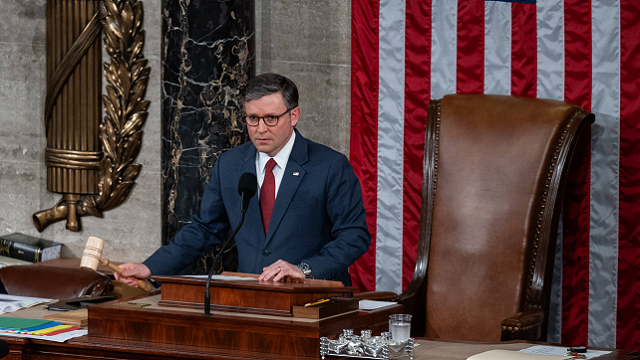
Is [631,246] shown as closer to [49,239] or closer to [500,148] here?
[500,148]

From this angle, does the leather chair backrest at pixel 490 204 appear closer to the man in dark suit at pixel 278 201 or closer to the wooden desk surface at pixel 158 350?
the man in dark suit at pixel 278 201

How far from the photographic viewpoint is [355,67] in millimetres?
4406

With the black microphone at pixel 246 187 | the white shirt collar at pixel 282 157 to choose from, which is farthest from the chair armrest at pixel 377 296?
the black microphone at pixel 246 187

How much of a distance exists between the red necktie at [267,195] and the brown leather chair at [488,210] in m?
0.66

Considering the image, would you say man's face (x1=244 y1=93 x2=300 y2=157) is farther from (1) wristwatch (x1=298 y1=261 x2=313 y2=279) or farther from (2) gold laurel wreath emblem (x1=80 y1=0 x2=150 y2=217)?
(2) gold laurel wreath emblem (x1=80 y1=0 x2=150 y2=217)

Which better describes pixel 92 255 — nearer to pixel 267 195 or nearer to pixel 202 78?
pixel 267 195

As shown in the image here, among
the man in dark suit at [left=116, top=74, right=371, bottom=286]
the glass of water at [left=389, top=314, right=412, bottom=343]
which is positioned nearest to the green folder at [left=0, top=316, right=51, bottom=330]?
the man in dark suit at [left=116, top=74, right=371, bottom=286]

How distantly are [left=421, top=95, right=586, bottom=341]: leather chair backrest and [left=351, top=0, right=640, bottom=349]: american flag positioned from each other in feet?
1.06

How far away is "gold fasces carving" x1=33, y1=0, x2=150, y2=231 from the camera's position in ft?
14.9

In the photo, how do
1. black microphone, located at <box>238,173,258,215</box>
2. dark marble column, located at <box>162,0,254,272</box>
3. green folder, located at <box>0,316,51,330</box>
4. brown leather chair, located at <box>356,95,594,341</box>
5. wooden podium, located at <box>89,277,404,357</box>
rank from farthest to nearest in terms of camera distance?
1. dark marble column, located at <box>162,0,254,272</box>
2. brown leather chair, located at <box>356,95,594,341</box>
3. green folder, located at <box>0,316,51,330</box>
4. black microphone, located at <box>238,173,258,215</box>
5. wooden podium, located at <box>89,277,404,357</box>

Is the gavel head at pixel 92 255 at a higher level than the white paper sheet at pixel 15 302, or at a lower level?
higher

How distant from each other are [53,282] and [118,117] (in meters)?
1.39

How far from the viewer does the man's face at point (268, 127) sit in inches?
115

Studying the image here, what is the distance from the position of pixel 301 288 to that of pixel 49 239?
2841 mm
